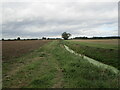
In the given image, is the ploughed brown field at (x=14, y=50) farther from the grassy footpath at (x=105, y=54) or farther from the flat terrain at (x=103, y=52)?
the grassy footpath at (x=105, y=54)

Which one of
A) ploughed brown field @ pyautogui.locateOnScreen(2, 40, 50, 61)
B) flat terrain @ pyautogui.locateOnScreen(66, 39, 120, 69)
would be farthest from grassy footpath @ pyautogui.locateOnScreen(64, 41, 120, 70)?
ploughed brown field @ pyautogui.locateOnScreen(2, 40, 50, 61)

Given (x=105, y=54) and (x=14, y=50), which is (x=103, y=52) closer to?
(x=105, y=54)

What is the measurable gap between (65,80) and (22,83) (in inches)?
101

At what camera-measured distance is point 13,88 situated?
656cm

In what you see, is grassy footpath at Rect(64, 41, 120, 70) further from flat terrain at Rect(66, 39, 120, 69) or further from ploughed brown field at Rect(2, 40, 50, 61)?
ploughed brown field at Rect(2, 40, 50, 61)

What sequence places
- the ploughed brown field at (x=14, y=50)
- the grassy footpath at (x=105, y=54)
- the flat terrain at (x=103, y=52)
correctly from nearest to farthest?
the grassy footpath at (x=105, y=54) < the flat terrain at (x=103, y=52) < the ploughed brown field at (x=14, y=50)

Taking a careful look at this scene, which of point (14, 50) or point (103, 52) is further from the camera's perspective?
point (14, 50)

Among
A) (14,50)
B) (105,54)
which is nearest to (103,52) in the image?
(105,54)

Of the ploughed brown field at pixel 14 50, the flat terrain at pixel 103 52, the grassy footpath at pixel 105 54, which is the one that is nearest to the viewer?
the grassy footpath at pixel 105 54

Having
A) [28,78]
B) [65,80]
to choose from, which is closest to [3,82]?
[28,78]

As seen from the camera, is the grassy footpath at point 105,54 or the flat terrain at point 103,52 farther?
the flat terrain at point 103,52

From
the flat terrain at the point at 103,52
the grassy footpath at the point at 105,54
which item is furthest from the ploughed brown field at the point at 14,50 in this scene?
the grassy footpath at the point at 105,54

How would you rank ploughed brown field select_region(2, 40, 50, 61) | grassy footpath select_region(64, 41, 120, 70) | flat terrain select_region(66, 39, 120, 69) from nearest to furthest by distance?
grassy footpath select_region(64, 41, 120, 70)
flat terrain select_region(66, 39, 120, 69)
ploughed brown field select_region(2, 40, 50, 61)

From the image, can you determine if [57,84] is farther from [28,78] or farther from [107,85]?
[107,85]
